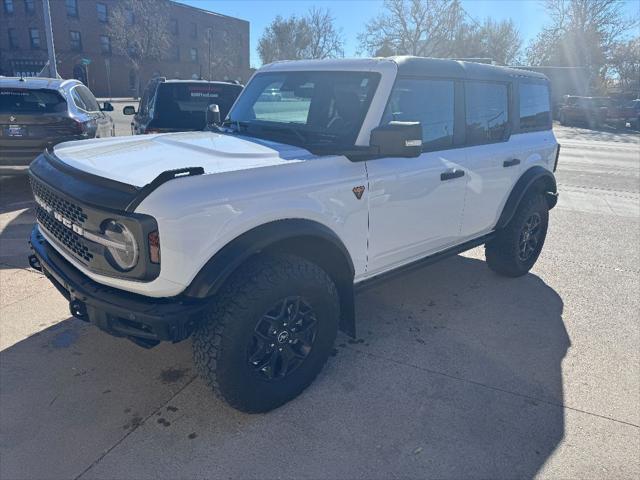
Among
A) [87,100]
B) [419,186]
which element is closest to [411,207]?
[419,186]

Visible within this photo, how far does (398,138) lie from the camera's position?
2.88 m

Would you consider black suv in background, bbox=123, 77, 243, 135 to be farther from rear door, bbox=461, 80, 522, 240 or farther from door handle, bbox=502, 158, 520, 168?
door handle, bbox=502, 158, 520, 168

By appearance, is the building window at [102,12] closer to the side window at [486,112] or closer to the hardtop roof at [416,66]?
the hardtop roof at [416,66]

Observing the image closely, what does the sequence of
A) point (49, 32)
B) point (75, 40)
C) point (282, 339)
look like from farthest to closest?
1. point (75, 40)
2. point (49, 32)
3. point (282, 339)

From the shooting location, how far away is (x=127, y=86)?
2026 inches

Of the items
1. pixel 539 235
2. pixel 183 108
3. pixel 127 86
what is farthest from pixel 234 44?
pixel 539 235

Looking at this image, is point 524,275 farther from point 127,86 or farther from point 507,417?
point 127,86

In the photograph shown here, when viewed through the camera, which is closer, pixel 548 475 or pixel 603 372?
pixel 548 475

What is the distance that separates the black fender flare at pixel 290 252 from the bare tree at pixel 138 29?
50.5 m

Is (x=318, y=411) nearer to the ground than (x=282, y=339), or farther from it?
nearer to the ground

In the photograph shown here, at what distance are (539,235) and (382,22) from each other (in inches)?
1934

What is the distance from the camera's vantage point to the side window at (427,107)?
11.2 ft

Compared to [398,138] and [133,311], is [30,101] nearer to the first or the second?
[133,311]

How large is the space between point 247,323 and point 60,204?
1218 millimetres
